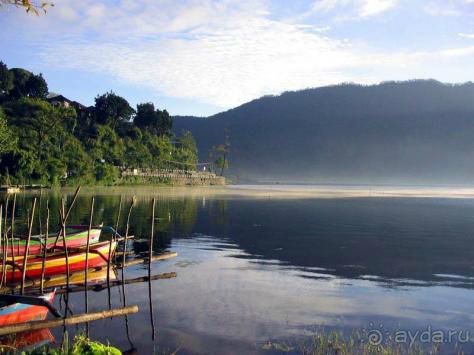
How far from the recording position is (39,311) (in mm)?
13906

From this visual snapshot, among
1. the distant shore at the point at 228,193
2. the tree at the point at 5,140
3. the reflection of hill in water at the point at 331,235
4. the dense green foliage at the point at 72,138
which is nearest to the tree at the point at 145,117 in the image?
the dense green foliage at the point at 72,138

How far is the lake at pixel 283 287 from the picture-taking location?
564 inches

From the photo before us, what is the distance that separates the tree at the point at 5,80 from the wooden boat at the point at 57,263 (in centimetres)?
8315

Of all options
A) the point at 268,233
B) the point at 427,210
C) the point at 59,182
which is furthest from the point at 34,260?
the point at 59,182

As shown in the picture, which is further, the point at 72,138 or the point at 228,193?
the point at 228,193

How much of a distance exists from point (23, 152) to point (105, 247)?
52.8 meters

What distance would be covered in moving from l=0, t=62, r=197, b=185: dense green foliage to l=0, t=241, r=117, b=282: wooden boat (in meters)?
47.3

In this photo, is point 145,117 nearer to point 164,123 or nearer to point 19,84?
point 164,123

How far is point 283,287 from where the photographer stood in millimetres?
20062

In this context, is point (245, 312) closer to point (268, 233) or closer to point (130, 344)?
point (130, 344)

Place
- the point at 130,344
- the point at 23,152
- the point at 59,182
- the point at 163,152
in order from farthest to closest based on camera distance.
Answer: the point at 163,152
the point at 59,182
the point at 23,152
the point at 130,344

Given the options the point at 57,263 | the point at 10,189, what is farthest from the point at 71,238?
the point at 10,189

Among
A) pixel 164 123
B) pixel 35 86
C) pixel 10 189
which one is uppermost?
pixel 35 86

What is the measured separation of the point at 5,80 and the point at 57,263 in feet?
280
